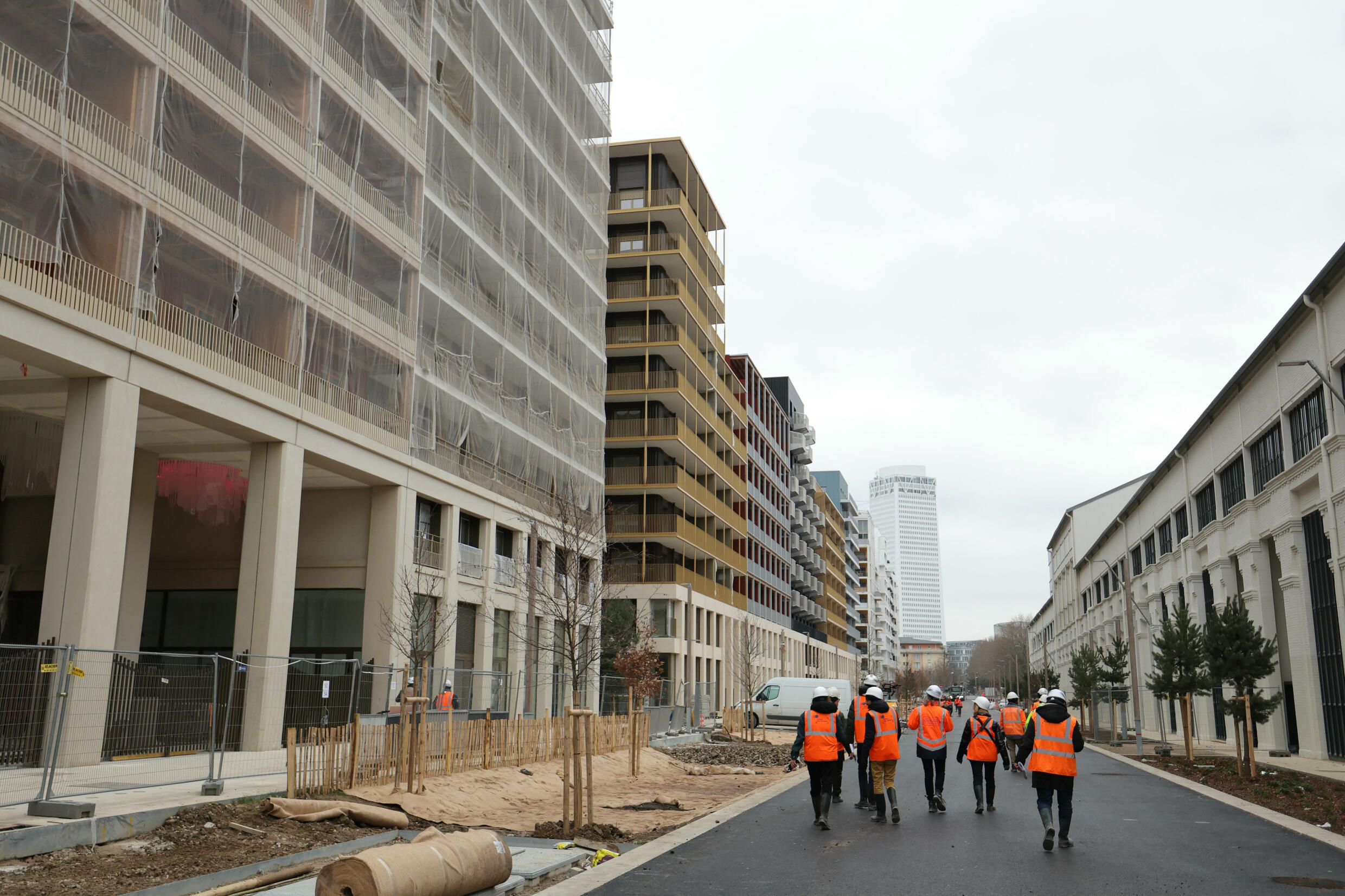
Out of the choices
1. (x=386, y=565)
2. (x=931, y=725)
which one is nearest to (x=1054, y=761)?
(x=931, y=725)

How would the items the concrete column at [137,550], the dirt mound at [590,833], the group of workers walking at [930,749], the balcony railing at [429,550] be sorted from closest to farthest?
the group of workers walking at [930,749]
the dirt mound at [590,833]
the concrete column at [137,550]
the balcony railing at [429,550]

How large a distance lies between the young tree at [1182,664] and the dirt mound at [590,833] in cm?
2001

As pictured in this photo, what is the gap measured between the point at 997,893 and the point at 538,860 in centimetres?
445

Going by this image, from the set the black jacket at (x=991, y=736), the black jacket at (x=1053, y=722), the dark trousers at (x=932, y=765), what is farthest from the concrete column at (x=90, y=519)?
the black jacket at (x=1053, y=722)

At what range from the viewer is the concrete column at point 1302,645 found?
99.8ft

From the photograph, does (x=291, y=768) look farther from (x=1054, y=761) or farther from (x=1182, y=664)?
(x=1182, y=664)

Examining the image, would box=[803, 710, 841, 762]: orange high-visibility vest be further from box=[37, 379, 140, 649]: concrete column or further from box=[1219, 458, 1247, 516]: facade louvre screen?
box=[1219, 458, 1247, 516]: facade louvre screen

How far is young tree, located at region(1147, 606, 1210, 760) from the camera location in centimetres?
2909

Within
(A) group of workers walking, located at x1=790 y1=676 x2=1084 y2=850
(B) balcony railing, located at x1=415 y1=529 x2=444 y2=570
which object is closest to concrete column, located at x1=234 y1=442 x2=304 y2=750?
(B) balcony railing, located at x1=415 y1=529 x2=444 y2=570

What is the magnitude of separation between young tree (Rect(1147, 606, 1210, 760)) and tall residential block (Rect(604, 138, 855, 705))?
71.7ft

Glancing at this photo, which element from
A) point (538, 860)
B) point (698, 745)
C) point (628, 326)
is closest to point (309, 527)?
point (698, 745)

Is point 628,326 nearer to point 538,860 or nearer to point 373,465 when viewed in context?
point 373,465

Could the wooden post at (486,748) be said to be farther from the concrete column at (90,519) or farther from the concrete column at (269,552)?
the concrete column at (90,519)

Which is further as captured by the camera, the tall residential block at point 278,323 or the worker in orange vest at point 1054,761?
the tall residential block at point 278,323
